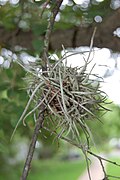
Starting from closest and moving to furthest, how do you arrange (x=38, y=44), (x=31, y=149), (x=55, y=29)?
(x=31, y=149) → (x=38, y=44) → (x=55, y=29)

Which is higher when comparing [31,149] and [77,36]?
[77,36]

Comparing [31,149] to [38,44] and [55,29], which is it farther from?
[55,29]

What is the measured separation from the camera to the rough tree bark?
3.95ft

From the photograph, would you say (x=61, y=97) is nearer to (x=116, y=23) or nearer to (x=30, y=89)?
(x=30, y=89)

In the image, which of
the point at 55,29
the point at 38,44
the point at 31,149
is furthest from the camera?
the point at 55,29

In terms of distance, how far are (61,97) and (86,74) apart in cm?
7

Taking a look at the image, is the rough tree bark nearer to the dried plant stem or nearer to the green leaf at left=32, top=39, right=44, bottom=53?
the green leaf at left=32, top=39, right=44, bottom=53

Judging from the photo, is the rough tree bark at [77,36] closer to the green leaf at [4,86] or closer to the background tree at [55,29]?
the background tree at [55,29]

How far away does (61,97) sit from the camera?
24.9 inches

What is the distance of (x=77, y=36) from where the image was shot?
4.51ft

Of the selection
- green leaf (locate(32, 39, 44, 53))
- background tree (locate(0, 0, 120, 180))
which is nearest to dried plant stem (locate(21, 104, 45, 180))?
background tree (locate(0, 0, 120, 180))

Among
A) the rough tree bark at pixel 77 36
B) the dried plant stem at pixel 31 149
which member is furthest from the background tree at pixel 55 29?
the dried plant stem at pixel 31 149

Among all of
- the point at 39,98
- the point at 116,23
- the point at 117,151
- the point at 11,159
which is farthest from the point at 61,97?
the point at 117,151

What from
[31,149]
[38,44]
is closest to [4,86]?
[38,44]
